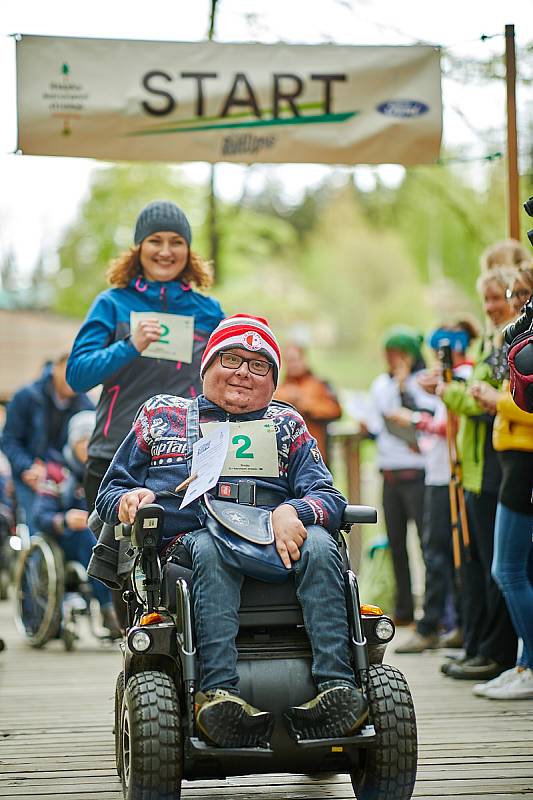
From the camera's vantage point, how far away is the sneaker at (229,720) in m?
3.15

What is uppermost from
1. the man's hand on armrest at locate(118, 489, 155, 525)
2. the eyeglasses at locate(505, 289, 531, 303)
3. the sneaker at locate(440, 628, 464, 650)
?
the eyeglasses at locate(505, 289, 531, 303)

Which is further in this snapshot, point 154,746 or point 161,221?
point 161,221

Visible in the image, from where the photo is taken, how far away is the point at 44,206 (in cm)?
3391

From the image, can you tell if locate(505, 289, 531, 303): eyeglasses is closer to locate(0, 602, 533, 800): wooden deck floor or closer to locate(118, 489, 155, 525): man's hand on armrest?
locate(0, 602, 533, 800): wooden deck floor

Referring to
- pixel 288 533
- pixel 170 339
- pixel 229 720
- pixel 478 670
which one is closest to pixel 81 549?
pixel 478 670

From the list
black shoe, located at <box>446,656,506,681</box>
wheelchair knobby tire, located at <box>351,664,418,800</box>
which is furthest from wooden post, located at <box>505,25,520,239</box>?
wheelchair knobby tire, located at <box>351,664,418,800</box>

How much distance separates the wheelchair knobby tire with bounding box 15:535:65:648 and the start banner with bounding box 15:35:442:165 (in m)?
2.54

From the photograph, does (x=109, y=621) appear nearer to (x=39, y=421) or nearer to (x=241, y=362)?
(x=39, y=421)

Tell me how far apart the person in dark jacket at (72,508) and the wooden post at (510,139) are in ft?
9.58

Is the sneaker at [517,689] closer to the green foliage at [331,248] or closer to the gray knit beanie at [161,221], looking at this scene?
the gray knit beanie at [161,221]

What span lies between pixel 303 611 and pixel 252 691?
0.82 ft

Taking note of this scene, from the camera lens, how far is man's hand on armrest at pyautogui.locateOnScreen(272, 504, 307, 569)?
3420mm

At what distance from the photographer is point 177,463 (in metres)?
3.76

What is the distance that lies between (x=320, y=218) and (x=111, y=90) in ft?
181
